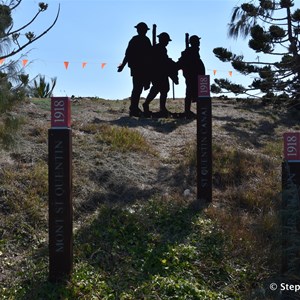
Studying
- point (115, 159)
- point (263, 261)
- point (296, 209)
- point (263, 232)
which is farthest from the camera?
point (115, 159)

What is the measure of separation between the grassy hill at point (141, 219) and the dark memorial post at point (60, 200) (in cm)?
20

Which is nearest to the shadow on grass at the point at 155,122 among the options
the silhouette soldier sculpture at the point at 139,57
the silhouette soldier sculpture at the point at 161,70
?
the silhouette soldier sculpture at the point at 161,70

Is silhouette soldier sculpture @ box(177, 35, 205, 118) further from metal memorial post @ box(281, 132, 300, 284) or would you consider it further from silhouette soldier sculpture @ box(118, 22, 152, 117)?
metal memorial post @ box(281, 132, 300, 284)

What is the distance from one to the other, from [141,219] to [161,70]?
6.47 m

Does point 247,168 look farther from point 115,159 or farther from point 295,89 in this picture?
point 295,89

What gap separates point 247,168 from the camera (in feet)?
33.2

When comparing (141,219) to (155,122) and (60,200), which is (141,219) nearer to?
(60,200)

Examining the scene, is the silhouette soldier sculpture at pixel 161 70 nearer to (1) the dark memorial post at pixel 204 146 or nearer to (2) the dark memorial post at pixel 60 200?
(1) the dark memorial post at pixel 204 146

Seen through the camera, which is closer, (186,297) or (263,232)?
(186,297)

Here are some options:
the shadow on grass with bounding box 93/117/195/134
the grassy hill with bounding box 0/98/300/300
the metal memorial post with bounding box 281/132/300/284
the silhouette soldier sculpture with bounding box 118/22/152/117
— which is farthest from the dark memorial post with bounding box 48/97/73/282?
the silhouette soldier sculpture with bounding box 118/22/152/117

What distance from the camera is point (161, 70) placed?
45.5ft

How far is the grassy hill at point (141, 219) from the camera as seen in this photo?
6633mm

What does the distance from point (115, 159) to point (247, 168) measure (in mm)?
1996

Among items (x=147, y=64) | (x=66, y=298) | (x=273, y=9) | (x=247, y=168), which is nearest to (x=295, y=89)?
(x=273, y=9)
